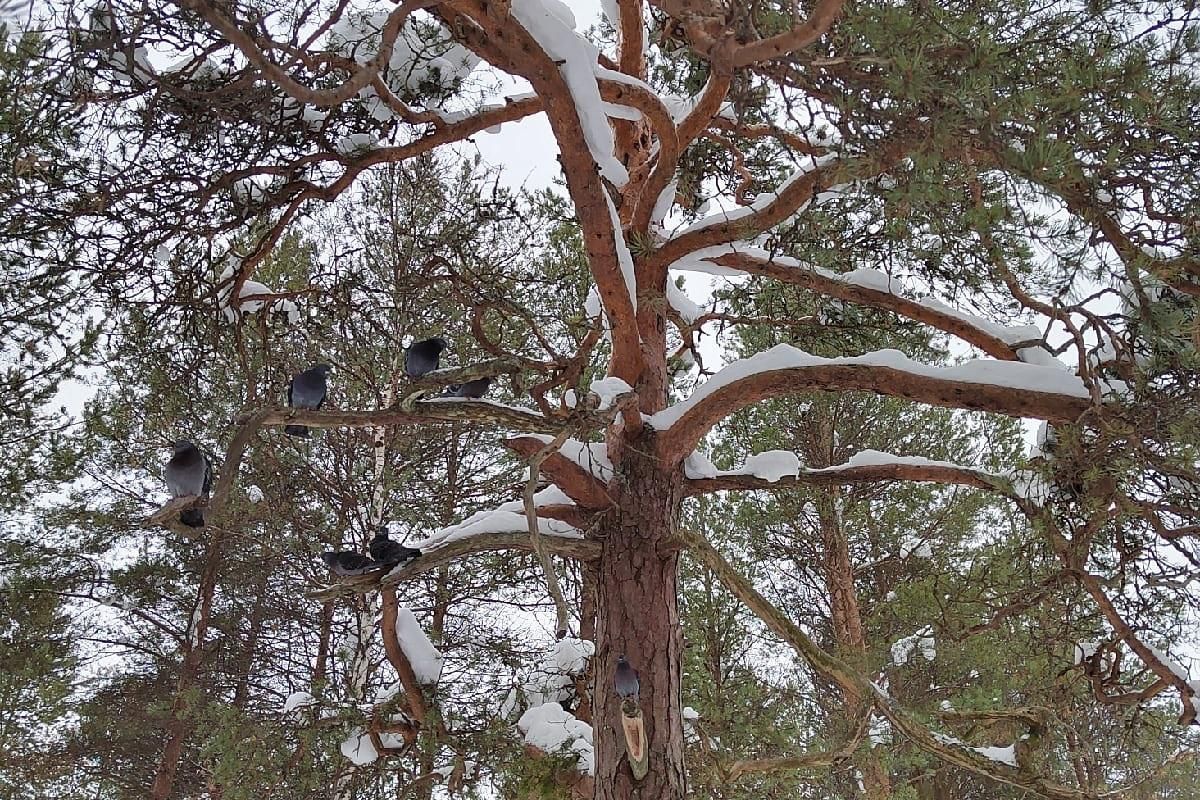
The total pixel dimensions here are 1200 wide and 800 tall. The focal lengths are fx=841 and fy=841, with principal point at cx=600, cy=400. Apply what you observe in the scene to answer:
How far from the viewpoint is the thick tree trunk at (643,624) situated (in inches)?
136

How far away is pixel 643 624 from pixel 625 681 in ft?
1.37

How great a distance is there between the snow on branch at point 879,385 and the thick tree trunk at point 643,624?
227 mm

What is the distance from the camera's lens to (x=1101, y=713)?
760cm

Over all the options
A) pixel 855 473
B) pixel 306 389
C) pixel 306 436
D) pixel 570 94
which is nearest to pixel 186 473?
pixel 306 436

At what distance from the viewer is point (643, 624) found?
3777mm

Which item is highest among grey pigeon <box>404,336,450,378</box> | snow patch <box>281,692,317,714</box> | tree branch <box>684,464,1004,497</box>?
grey pigeon <box>404,336,450,378</box>

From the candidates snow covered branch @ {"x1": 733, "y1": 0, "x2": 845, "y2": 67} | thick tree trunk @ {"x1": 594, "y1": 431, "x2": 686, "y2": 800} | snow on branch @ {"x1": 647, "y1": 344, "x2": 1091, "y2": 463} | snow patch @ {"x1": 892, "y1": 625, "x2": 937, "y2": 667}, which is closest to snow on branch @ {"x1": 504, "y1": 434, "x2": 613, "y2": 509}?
thick tree trunk @ {"x1": 594, "y1": 431, "x2": 686, "y2": 800}

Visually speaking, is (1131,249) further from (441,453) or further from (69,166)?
(441,453)

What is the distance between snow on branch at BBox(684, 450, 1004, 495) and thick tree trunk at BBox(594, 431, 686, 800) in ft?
1.32

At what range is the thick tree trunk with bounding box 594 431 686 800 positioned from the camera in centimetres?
345

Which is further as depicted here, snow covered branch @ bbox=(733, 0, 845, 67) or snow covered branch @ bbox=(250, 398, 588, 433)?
snow covered branch @ bbox=(250, 398, 588, 433)

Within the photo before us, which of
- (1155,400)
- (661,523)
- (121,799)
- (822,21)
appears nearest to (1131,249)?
(1155,400)

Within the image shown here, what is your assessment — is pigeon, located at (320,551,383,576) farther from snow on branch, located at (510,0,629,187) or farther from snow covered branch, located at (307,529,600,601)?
snow on branch, located at (510,0,629,187)

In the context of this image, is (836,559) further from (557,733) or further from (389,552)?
(389,552)
